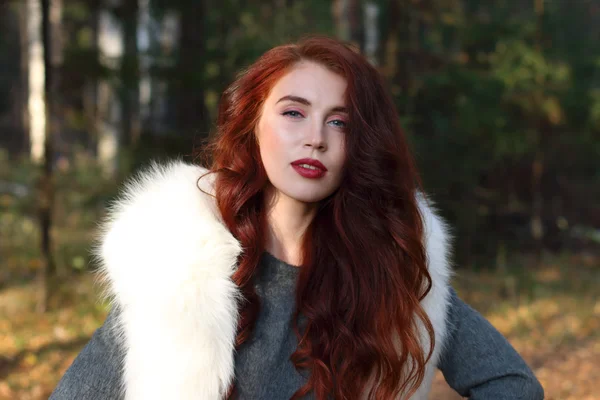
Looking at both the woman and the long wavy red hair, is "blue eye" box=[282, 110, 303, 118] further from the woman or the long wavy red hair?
the long wavy red hair

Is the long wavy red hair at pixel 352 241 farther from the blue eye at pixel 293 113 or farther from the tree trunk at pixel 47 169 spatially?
the tree trunk at pixel 47 169

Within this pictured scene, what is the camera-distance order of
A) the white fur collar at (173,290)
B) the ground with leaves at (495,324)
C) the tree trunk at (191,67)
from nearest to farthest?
1. the white fur collar at (173,290)
2. the ground with leaves at (495,324)
3. the tree trunk at (191,67)

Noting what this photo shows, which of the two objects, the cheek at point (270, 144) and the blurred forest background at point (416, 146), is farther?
the blurred forest background at point (416, 146)

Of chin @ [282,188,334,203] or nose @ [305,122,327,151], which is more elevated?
nose @ [305,122,327,151]

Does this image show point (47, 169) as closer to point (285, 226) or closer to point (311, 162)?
point (285, 226)

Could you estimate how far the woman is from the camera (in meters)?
2.13

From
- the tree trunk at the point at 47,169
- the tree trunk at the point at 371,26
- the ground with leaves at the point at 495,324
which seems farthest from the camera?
the tree trunk at the point at 371,26

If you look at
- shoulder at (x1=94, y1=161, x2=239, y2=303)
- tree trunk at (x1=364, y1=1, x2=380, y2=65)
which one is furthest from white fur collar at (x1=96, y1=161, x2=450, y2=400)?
tree trunk at (x1=364, y1=1, x2=380, y2=65)

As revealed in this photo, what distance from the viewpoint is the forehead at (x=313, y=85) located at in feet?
7.46

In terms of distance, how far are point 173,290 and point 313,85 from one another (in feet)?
2.71

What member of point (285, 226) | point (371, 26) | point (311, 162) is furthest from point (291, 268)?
point (371, 26)

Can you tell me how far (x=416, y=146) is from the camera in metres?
7.36

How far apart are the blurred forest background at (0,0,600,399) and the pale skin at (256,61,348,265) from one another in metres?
2.75

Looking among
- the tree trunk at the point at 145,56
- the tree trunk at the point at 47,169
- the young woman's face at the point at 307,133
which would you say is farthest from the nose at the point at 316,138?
the tree trunk at the point at 145,56
